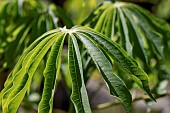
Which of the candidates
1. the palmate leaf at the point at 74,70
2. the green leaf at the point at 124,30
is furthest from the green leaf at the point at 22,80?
the green leaf at the point at 124,30

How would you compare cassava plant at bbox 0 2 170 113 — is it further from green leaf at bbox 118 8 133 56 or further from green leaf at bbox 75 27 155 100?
green leaf at bbox 118 8 133 56

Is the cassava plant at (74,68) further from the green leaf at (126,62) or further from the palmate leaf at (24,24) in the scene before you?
the palmate leaf at (24,24)

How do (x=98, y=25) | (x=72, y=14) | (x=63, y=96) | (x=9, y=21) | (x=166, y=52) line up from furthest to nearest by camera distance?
(x=72, y=14)
(x=63, y=96)
(x=9, y=21)
(x=166, y=52)
(x=98, y=25)

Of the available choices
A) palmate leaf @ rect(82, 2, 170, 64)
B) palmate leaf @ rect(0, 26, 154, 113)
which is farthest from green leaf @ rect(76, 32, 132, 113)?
palmate leaf @ rect(82, 2, 170, 64)

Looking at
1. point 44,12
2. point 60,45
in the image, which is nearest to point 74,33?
point 60,45

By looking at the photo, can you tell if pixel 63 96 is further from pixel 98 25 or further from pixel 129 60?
pixel 129 60

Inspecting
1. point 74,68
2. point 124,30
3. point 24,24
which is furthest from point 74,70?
point 24,24
